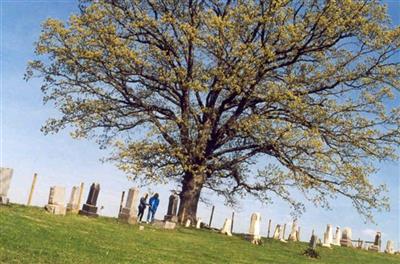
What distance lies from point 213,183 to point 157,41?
32.0 feet

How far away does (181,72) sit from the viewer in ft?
98.4

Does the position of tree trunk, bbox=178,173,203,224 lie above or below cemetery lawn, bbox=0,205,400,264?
above

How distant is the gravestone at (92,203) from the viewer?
28628 millimetres

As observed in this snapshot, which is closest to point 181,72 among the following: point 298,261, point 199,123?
point 199,123

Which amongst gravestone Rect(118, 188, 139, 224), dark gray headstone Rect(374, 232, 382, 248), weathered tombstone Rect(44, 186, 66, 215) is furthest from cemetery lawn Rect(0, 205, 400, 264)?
dark gray headstone Rect(374, 232, 382, 248)

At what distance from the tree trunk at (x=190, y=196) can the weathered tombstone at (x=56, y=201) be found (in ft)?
26.2

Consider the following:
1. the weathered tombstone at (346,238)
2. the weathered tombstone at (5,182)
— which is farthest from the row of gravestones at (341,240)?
the weathered tombstone at (5,182)

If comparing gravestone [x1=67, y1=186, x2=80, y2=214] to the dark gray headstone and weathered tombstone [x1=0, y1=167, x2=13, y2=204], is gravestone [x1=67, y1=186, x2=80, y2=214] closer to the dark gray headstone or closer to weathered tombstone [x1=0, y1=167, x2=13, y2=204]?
weathered tombstone [x1=0, y1=167, x2=13, y2=204]

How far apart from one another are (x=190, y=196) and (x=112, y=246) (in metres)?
14.9

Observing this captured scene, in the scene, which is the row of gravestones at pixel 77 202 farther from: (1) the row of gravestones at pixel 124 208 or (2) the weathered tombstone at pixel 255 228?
(2) the weathered tombstone at pixel 255 228

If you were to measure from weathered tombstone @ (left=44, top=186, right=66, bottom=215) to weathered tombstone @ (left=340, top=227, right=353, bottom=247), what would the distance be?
2008 cm

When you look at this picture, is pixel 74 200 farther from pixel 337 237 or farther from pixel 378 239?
pixel 378 239

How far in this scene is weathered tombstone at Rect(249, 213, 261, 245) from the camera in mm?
28737

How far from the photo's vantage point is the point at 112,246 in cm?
1748
